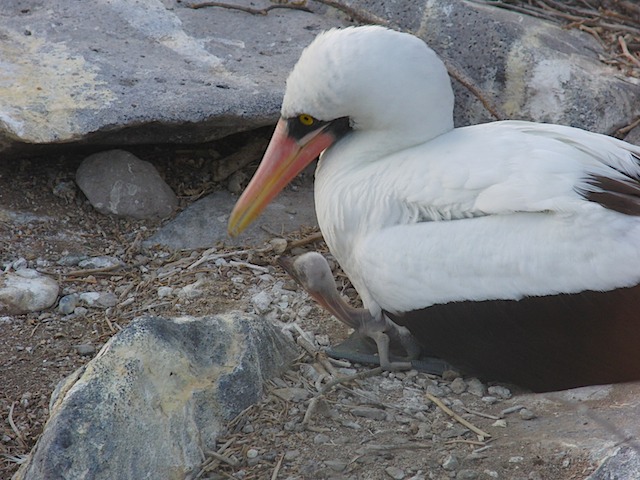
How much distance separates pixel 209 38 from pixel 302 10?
768mm

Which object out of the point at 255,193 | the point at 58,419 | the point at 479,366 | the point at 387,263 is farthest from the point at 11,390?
the point at 479,366

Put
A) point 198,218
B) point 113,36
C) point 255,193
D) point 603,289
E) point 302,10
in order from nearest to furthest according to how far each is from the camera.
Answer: point 603,289
point 255,193
point 198,218
point 113,36
point 302,10

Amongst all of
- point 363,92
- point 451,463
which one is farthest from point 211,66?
point 451,463

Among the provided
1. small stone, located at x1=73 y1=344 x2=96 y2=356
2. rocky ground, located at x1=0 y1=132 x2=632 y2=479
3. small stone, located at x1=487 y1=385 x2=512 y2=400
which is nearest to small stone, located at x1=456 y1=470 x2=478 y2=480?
rocky ground, located at x1=0 y1=132 x2=632 y2=479

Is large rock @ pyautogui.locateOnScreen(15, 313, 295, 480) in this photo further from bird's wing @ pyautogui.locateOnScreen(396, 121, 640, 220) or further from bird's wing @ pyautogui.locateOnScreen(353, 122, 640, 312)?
bird's wing @ pyautogui.locateOnScreen(396, 121, 640, 220)

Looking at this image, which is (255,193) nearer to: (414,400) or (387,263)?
(387,263)

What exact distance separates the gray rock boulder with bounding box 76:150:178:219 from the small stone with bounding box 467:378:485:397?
77.1 inches

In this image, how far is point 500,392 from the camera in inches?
147

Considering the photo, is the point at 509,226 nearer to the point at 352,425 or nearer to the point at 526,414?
the point at 526,414

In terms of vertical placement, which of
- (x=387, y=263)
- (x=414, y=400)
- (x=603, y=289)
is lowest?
(x=414, y=400)

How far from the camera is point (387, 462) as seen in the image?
3.12 m

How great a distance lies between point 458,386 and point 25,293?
75.5 inches

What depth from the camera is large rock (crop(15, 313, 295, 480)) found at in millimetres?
2920

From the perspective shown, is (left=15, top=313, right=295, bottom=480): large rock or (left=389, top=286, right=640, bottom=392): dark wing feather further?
(left=389, top=286, right=640, bottom=392): dark wing feather
